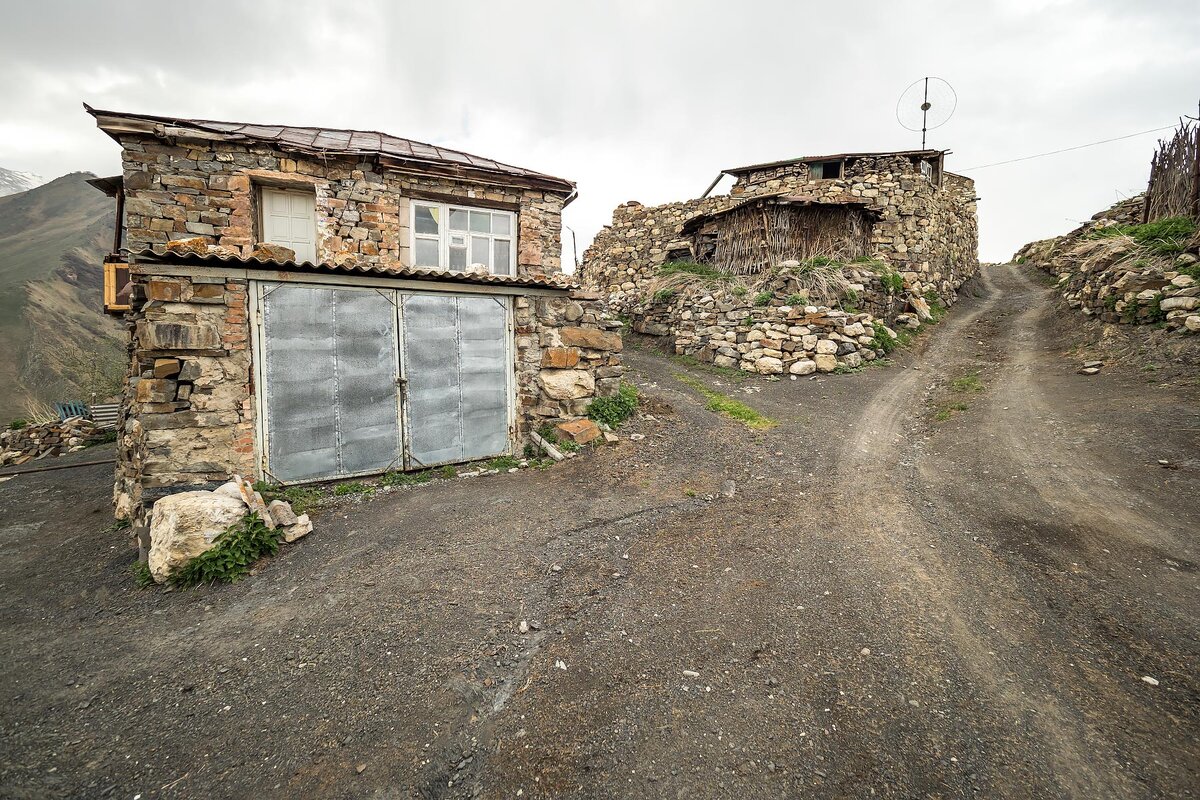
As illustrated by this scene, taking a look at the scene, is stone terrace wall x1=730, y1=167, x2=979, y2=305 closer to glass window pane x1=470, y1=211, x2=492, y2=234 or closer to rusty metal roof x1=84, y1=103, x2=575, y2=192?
rusty metal roof x1=84, y1=103, x2=575, y2=192

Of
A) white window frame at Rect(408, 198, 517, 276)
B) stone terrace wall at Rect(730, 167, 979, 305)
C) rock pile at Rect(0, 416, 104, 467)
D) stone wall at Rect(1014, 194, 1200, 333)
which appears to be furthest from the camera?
stone terrace wall at Rect(730, 167, 979, 305)

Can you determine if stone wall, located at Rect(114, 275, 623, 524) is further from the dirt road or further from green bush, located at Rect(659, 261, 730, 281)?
green bush, located at Rect(659, 261, 730, 281)

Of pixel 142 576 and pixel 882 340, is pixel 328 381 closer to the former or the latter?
pixel 142 576

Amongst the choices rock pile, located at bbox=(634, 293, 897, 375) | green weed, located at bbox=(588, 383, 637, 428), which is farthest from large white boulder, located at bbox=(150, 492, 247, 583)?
rock pile, located at bbox=(634, 293, 897, 375)

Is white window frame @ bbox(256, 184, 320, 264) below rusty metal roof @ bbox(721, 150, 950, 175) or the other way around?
below

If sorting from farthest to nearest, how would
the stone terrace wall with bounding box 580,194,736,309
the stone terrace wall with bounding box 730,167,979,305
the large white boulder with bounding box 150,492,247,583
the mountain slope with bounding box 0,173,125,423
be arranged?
the mountain slope with bounding box 0,173,125,423 < the stone terrace wall with bounding box 580,194,736,309 < the stone terrace wall with bounding box 730,167,979,305 < the large white boulder with bounding box 150,492,247,583

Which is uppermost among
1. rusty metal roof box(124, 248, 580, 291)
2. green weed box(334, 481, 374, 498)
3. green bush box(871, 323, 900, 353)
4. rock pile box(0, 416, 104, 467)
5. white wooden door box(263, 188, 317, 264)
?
white wooden door box(263, 188, 317, 264)

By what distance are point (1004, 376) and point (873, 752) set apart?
10.4 m

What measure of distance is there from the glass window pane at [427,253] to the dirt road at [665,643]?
5852 millimetres

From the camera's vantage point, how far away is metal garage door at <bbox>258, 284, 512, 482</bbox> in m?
5.95

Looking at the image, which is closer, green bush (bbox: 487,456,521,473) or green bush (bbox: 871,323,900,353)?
green bush (bbox: 487,456,521,473)

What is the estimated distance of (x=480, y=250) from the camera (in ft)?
34.5

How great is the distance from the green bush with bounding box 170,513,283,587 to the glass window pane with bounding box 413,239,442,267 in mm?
6914

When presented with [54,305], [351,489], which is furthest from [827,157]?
[54,305]
